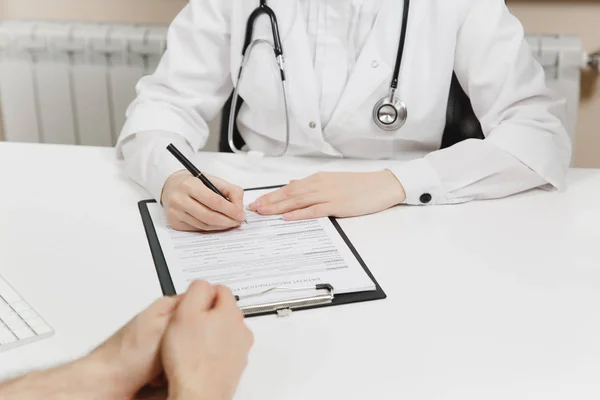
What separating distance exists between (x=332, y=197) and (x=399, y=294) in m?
0.27


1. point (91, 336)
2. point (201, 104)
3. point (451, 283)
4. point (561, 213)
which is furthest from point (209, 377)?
point (201, 104)

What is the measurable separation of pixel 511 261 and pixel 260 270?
1.07 feet

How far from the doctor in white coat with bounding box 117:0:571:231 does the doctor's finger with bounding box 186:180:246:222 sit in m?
0.10

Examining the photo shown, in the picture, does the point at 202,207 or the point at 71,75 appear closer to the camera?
the point at 202,207

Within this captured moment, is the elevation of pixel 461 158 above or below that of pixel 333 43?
below

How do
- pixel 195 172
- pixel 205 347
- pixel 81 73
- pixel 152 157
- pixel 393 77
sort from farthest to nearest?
pixel 81 73, pixel 393 77, pixel 152 157, pixel 195 172, pixel 205 347

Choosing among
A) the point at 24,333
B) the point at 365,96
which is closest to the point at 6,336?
the point at 24,333

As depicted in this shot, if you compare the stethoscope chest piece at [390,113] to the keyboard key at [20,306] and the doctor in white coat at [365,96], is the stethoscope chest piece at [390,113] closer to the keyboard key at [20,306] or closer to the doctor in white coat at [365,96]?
the doctor in white coat at [365,96]

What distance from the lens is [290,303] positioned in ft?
2.61

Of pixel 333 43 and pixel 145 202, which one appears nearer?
pixel 145 202

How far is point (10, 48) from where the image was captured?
1857mm

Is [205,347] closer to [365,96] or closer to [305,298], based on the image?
[305,298]

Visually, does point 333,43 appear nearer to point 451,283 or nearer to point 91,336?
point 451,283

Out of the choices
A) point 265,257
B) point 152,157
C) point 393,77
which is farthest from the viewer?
point 393,77
